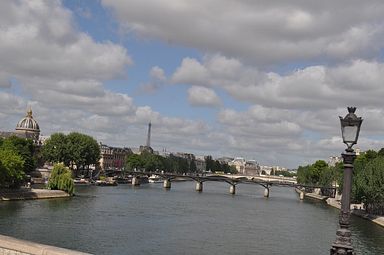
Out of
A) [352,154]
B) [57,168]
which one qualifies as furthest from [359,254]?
[57,168]

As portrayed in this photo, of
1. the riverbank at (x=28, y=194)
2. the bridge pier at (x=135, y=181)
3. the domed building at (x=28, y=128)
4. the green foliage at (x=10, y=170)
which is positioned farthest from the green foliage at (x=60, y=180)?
the domed building at (x=28, y=128)

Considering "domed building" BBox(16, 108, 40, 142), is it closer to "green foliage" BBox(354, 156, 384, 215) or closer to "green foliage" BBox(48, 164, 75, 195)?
"green foliage" BBox(48, 164, 75, 195)

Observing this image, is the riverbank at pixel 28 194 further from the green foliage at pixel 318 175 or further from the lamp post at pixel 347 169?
the green foliage at pixel 318 175

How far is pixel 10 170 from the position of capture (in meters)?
61.9

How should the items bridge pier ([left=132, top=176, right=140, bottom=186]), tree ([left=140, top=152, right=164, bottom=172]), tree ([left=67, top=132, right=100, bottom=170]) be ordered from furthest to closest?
1. tree ([left=140, top=152, right=164, bottom=172])
2. bridge pier ([left=132, top=176, right=140, bottom=186])
3. tree ([left=67, top=132, right=100, bottom=170])

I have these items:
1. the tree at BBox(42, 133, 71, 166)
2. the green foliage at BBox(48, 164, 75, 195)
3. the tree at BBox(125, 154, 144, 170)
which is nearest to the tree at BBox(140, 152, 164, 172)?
the tree at BBox(125, 154, 144, 170)

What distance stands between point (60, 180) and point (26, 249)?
6355cm

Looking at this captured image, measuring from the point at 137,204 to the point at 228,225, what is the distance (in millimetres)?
21368

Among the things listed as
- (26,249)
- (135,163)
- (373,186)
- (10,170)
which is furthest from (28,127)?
(26,249)

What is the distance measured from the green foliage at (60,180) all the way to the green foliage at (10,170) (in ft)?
22.9

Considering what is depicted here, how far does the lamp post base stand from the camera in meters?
8.39

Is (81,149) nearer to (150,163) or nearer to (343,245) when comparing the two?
(150,163)

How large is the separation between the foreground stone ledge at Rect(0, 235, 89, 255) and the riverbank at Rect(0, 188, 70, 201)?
49.4 meters

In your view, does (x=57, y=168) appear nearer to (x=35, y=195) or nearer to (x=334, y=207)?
(x=35, y=195)
